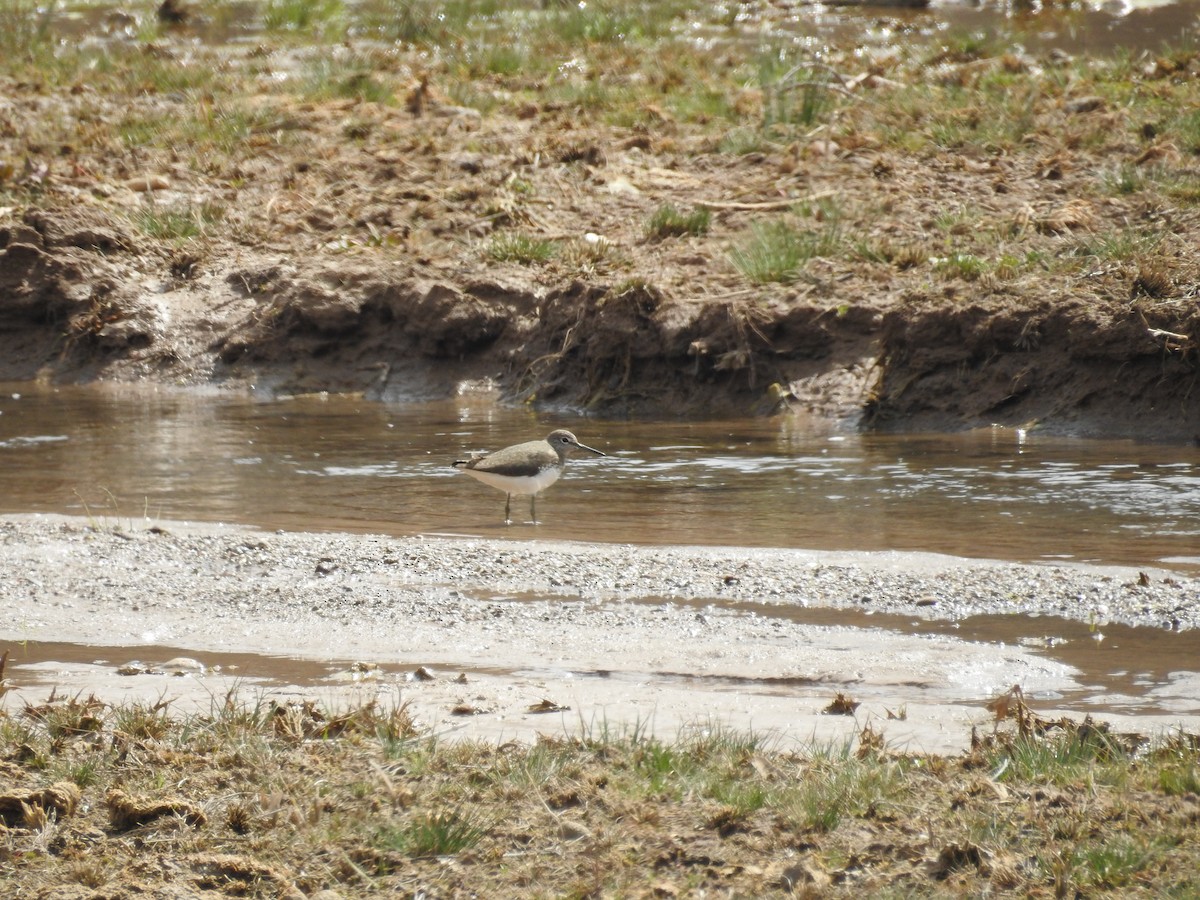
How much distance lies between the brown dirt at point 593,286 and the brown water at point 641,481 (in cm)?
58

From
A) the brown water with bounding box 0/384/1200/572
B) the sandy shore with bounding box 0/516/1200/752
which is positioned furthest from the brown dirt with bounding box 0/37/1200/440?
the sandy shore with bounding box 0/516/1200/752

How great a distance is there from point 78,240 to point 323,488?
19.4 ft

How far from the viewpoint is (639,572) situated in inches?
305

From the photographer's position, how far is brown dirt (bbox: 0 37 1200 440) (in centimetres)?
1187

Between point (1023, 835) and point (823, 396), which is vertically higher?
point (823, 396)

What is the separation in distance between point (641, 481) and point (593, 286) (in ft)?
10.5

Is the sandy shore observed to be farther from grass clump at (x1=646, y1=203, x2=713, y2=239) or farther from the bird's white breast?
grass clump at (x1=646, y1=203, x2=713, y2=239)

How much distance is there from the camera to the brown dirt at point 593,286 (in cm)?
1187

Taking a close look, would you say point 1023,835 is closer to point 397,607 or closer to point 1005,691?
point 1005,691

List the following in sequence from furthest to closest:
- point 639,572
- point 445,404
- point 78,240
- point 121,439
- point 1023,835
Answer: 1. point 78,240
2. point 445,404
3. point 121,439
4. point 639,572
5. point 1023,835

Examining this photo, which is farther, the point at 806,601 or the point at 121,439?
the point at 121,439

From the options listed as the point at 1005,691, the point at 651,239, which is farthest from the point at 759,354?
the point at 1005,691

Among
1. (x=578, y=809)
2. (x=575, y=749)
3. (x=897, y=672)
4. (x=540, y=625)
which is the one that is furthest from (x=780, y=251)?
(x=578, y=809)

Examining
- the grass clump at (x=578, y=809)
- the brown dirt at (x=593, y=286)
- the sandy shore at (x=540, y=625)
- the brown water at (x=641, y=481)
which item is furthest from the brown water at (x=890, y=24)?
the grass clump at (x=578, y=809)
